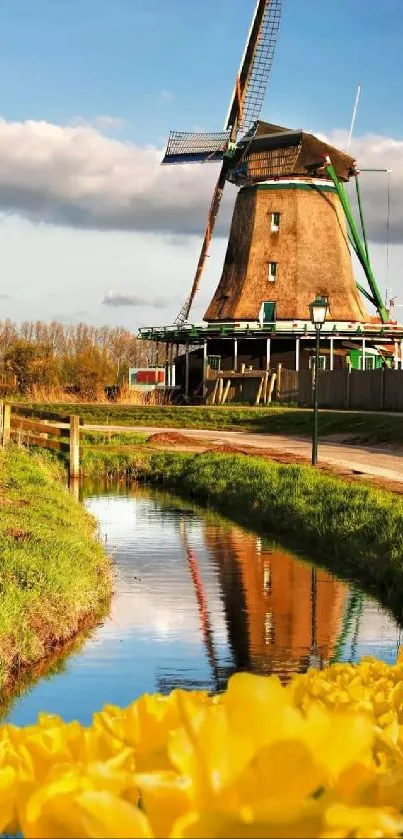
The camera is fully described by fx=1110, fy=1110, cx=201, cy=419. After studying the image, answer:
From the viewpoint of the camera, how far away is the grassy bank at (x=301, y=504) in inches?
500

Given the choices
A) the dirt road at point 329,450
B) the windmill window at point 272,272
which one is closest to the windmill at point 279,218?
the windmill window at point 272,272

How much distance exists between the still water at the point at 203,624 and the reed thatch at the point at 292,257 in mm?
29956

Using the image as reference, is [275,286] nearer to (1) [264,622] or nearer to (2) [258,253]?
(2) [258,253]

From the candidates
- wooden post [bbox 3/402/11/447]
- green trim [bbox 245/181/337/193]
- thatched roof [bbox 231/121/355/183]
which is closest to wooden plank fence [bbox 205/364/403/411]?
green trim [bbox 245/181/337/193]

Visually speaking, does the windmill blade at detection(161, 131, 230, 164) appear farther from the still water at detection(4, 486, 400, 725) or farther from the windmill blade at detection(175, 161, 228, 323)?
the still water at detection(4, 486, 400, 725)

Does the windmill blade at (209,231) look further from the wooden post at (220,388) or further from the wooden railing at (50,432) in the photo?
the wooden railing at (50,432)

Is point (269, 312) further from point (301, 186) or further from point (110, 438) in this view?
point (110, 438)

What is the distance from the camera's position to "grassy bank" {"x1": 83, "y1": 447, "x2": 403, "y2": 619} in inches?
500

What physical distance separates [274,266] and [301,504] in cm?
3014

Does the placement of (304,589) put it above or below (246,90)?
below

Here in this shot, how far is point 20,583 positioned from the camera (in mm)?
9328

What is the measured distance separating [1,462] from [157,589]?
8.06 metres

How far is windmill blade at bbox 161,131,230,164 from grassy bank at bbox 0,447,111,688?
33425mm

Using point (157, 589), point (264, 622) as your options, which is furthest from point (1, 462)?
point (264, 622)
